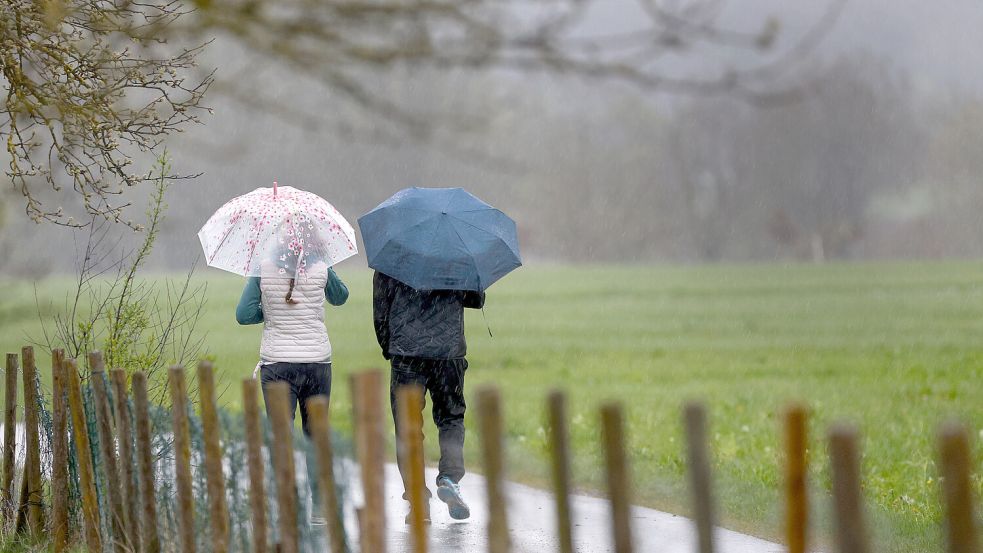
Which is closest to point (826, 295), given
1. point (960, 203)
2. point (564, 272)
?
point (564, 272)

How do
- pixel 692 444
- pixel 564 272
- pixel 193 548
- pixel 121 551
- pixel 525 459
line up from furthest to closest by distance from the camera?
pixel 564 272 < pixel 525 459 < pixel 121 551 < pixel 193 548 < pixel 692 444

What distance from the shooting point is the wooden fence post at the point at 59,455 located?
5.69m

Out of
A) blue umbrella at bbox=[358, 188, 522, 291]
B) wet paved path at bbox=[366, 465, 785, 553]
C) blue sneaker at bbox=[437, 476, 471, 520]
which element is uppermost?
blue umbrella at bbox=[358, 188, 522, 291]

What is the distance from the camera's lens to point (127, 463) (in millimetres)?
5027

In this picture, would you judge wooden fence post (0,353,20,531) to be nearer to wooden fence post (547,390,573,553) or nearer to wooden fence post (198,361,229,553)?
wooden fence post (198,361,229,553)

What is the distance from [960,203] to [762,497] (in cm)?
5981

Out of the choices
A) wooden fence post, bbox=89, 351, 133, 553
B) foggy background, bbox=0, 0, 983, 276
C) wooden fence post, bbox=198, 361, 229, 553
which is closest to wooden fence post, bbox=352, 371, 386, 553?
wooden fence post, bbox=198, 361, 229, 553

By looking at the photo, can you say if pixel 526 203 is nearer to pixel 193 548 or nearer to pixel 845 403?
pixel 845 403

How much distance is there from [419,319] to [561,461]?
11.0 ft

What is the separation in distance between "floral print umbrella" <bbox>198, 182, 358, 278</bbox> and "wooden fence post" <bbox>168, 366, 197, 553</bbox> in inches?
81.3

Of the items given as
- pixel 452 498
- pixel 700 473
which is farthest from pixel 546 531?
pixel 700 473

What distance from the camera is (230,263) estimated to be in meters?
6.63

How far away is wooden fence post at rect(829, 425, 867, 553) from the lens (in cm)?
266

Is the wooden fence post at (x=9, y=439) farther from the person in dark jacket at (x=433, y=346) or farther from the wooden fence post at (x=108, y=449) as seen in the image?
the person in dark jacket at (x=433, y=346)
